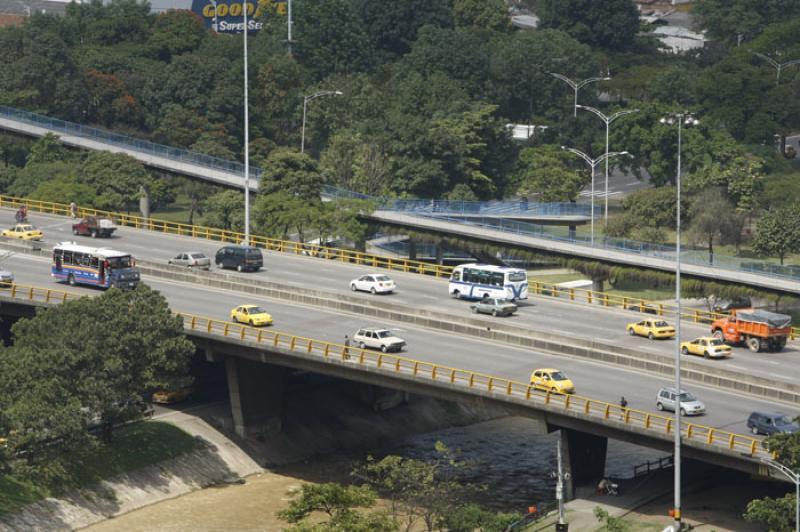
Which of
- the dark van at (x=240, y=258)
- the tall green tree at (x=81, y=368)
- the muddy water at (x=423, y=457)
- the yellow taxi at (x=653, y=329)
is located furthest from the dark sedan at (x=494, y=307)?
the tall green tree at (x=81, y=368)

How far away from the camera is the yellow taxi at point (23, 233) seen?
132 meters

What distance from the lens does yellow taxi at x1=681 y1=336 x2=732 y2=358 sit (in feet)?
326

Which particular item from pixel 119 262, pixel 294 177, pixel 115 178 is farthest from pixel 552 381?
pixel 115 178

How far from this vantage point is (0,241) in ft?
433

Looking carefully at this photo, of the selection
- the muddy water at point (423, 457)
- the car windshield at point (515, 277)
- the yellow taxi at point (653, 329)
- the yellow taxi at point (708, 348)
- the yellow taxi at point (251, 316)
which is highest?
the car windshield at point (515, 277)

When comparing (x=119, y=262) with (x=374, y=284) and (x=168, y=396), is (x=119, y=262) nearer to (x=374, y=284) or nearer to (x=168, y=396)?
(x=168, y=396)

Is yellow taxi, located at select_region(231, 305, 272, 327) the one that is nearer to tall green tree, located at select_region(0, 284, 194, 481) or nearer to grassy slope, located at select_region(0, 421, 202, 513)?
tall green tree, located at select_region(0, 284, 194, 481)

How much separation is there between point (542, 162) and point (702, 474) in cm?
9006

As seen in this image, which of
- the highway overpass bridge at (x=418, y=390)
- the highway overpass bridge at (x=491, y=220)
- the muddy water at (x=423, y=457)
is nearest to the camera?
the highway overpass bridge at (x=418, y=390)

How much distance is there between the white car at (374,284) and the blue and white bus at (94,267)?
52.4 feet

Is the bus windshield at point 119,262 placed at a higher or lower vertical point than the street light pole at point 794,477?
higher

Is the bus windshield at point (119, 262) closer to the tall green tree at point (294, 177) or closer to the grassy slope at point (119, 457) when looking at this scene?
the grassy slope at point (119, 457)

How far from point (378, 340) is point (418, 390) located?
657cm

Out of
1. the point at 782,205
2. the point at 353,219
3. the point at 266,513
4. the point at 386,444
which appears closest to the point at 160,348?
the point at 266,513
